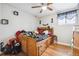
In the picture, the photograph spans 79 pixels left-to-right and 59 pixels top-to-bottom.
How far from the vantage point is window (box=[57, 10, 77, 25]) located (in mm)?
1484

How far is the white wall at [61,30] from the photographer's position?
152 cm

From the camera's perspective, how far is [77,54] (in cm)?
158

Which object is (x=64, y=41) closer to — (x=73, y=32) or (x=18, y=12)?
(x=73, y=32)

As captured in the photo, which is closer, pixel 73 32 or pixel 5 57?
pixel 73 32

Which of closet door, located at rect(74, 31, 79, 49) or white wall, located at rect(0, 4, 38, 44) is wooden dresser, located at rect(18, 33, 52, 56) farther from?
closet door, located at rect(74, 31, 79, 49)

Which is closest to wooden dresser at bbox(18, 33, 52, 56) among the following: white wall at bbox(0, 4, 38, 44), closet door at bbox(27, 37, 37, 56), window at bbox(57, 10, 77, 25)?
closet door at bbox(27, 37, 37, 56)

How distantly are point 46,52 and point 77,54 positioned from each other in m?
0.46

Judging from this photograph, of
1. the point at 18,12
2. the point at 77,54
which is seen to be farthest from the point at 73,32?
the point at 18,12

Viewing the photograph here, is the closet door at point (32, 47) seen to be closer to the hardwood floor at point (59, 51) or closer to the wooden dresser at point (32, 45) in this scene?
the wooden dresser at point (32, 45)

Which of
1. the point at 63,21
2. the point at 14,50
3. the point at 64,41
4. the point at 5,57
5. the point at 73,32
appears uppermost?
the point at 63,21

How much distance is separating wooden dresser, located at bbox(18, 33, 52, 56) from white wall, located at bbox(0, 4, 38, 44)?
13 centimetres

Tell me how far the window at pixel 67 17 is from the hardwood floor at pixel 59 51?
35cm

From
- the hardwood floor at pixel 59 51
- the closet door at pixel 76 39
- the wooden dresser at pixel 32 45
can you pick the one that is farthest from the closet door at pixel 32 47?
the closet door at pixel 76 39

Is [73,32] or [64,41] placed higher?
[73,32]
